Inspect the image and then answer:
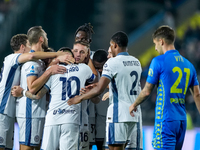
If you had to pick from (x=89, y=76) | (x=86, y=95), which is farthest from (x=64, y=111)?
(x=89, y=76)

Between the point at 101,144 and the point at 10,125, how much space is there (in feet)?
5.13

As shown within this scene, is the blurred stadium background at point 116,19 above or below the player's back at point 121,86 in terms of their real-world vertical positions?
above

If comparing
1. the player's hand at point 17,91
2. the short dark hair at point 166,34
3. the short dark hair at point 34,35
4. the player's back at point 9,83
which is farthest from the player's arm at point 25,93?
the short dark hair at point 166,34

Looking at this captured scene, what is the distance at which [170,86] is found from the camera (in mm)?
4293

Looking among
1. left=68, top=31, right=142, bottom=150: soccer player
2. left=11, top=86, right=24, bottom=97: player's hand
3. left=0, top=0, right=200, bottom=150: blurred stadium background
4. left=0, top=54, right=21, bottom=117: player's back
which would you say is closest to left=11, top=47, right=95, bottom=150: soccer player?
left=68, top=31, right=142, bottom=150: soccer player

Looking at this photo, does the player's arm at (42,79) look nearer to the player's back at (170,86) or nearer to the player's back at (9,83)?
the player's back at (9,83)

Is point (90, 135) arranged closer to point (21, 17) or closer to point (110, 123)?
point (110, 123)

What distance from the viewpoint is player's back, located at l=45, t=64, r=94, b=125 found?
478 centimetres

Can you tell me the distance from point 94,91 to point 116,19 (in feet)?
42.8

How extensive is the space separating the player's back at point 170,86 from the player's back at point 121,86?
0.58 m

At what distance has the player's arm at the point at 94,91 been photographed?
15.7ft

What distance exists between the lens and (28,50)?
231 inches

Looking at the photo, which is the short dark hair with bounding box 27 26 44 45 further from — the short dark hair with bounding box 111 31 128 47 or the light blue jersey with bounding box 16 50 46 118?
the short dark hair with bounding box 111 31 128 47

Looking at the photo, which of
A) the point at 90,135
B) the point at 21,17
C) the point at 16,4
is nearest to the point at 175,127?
the point at 90,135
